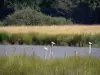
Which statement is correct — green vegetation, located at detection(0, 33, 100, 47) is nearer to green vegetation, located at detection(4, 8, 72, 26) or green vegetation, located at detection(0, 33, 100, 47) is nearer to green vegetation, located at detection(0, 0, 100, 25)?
green vegetation, located at detection(4, 8, 72, 26)

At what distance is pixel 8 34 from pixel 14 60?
18.1 metres

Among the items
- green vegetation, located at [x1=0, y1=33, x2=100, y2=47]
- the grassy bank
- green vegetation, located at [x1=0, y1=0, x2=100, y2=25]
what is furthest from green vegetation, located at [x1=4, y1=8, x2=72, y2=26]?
the grassy bank

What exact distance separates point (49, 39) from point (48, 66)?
1702 cm

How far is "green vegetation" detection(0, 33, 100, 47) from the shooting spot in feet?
82.5

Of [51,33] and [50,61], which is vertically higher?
[50,61]

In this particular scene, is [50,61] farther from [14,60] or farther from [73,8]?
[73,8]

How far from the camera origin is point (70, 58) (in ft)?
33.5

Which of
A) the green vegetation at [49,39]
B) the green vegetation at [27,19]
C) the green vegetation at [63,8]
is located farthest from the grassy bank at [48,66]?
the green vegetation at [63,8]

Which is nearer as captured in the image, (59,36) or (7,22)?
(59,36)

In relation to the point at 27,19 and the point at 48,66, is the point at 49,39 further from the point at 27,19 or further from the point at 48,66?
the point at 48,66

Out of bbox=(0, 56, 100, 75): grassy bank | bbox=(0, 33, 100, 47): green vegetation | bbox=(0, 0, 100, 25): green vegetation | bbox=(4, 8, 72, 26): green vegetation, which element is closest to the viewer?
bbox=(0, 56, 100, 75): grassy bank

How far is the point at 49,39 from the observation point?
26281mm

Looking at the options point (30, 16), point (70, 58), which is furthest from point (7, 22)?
point (70, 58)

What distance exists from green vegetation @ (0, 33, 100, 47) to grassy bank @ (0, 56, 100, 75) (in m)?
14.6
